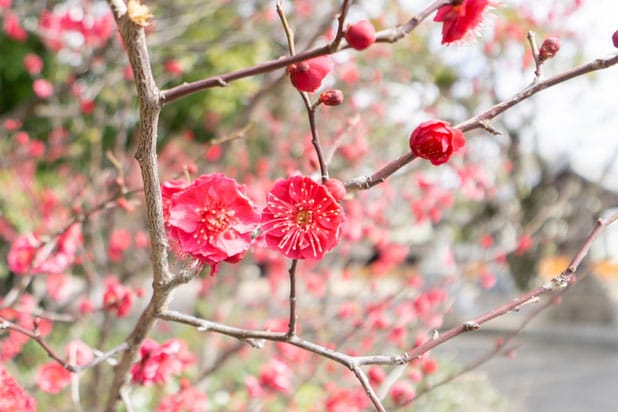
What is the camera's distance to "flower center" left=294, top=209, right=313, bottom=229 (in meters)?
1.06

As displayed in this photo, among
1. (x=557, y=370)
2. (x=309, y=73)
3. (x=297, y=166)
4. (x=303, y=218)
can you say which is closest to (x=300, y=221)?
(x=303, y=218)

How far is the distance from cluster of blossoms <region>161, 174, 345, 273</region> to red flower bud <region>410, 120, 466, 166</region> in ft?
0.52

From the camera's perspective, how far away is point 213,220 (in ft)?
3.41

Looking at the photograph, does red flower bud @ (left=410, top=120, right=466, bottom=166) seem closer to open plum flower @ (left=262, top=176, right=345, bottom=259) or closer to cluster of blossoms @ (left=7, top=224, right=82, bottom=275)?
open plum flower @ (left=262, top=176, right=345, bottom=259)

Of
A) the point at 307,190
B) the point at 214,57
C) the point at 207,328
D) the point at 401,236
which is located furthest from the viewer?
the point at 401,236

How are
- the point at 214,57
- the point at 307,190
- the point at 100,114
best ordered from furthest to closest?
1. the point at 214,57
2. the point at 100,114
3. the point at 307,190

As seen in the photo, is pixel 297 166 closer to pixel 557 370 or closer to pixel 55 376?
pixel 55 376

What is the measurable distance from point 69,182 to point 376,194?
2.77 metres

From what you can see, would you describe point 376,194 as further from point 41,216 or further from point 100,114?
point 41,216

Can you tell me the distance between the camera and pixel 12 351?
240cm

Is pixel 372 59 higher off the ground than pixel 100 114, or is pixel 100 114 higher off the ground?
pixel 372 59

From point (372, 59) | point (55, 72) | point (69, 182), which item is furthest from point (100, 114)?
point (372, 59)

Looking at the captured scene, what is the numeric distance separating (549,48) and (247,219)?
0.59 metres

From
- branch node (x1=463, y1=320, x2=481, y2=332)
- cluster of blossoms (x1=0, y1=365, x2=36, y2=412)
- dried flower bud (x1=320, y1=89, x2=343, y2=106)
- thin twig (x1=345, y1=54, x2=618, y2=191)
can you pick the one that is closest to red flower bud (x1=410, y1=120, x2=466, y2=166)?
thin twig (x1=345, y1=54, x2=618, y2=191)
